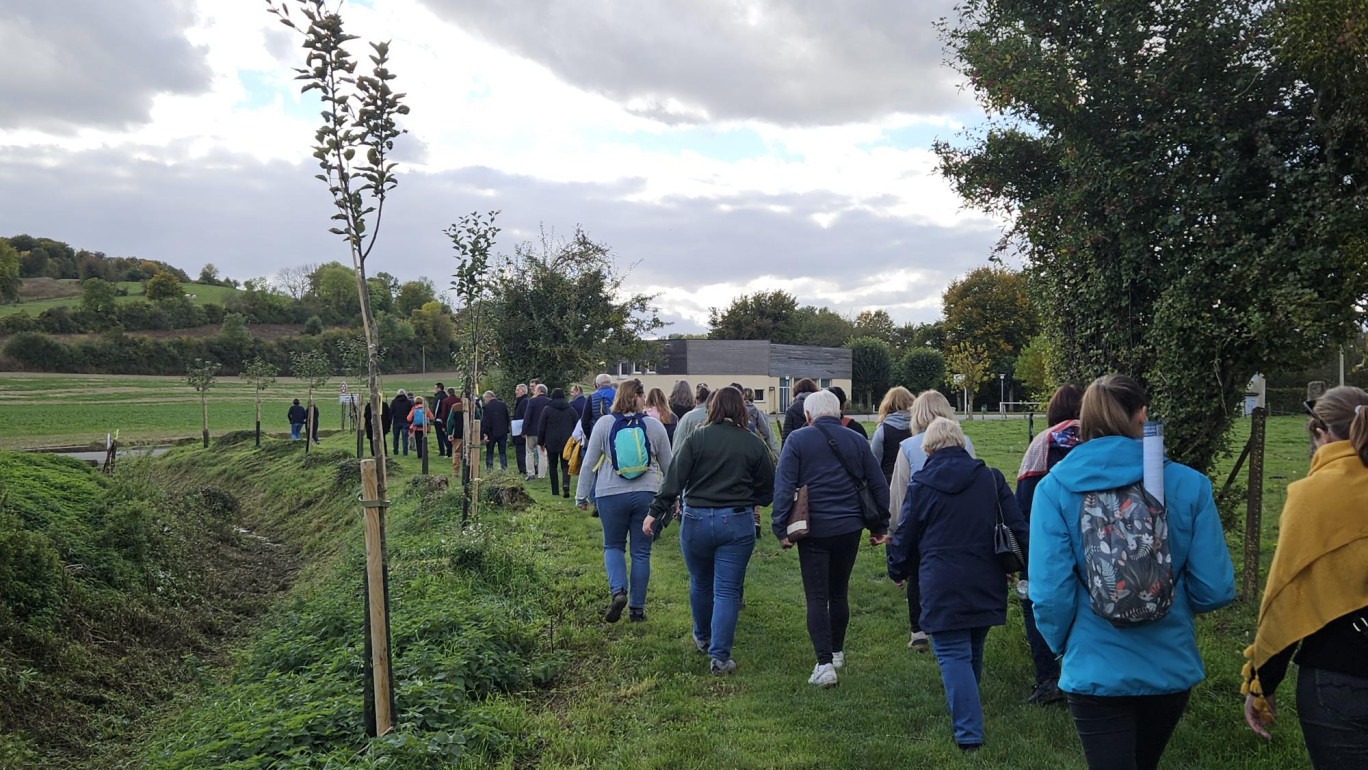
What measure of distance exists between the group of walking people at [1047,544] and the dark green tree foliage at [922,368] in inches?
2766

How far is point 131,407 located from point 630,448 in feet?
191

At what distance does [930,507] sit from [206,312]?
92955 mm

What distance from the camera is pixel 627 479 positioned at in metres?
7.62

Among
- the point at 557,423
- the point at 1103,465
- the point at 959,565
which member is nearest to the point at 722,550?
the point at 959,565

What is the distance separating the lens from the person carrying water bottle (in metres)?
7.58

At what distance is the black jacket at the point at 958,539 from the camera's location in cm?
485

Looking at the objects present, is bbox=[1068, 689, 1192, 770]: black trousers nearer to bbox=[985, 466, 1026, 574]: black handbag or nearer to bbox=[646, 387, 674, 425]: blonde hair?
bbox=[985, 466, 1026, 574]: black handbag

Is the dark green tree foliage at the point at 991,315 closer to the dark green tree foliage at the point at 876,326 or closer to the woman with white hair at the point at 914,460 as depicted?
the dark green tree foliage at the point at 876,326

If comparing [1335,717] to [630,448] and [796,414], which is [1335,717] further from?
[796,414]

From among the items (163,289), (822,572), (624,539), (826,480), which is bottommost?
(624,539)

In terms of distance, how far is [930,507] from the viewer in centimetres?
497

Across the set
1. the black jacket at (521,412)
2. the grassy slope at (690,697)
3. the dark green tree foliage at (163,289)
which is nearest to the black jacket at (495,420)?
the black jacket at (521,412)

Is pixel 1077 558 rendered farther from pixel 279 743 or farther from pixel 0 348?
pixel 0 348

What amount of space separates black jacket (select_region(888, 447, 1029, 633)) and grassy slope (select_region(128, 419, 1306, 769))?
2.53ft
